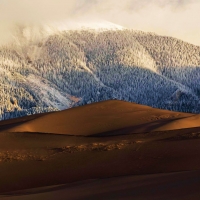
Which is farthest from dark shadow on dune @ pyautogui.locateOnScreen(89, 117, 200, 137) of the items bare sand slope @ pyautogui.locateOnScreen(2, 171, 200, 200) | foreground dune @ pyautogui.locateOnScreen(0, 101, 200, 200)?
bare sand slope @ pyautogui.locateOnScreen(2, 171, 200, 200)

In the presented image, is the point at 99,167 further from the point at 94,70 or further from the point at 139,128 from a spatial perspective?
the point at 94,70

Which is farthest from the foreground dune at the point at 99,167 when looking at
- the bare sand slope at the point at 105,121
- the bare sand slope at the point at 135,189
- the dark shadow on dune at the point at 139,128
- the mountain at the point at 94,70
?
the mountain at the point at 94,70

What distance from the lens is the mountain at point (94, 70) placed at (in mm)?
105125

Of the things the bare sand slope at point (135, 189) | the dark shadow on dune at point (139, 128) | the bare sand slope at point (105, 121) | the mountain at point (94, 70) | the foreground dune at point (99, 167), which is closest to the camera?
the bare sand slope at point (135, 189)

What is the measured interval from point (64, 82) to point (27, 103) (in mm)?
12979

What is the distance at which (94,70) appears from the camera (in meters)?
117

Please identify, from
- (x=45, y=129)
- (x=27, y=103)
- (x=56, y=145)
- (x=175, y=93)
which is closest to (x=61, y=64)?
(x=27, y=103)

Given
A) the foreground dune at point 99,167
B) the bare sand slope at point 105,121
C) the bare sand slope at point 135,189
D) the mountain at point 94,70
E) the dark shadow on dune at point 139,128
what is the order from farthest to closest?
the mountain at point 94,70
the bare sand slope at point 105,121
the dark shadow on dune at point 139,128
the foreground dune at point 99,167
the bare sand slope at point 135,189

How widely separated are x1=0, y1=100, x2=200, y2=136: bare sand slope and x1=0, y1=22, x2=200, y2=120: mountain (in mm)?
53211

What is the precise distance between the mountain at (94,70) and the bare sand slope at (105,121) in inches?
2095

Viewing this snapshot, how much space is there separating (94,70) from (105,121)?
244ft

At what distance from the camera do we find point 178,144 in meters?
20.4

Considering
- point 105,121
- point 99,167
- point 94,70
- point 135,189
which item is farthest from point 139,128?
point 94,70

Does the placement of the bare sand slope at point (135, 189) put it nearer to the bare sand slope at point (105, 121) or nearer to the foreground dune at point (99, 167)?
the foreground dune at point (99, 167)
